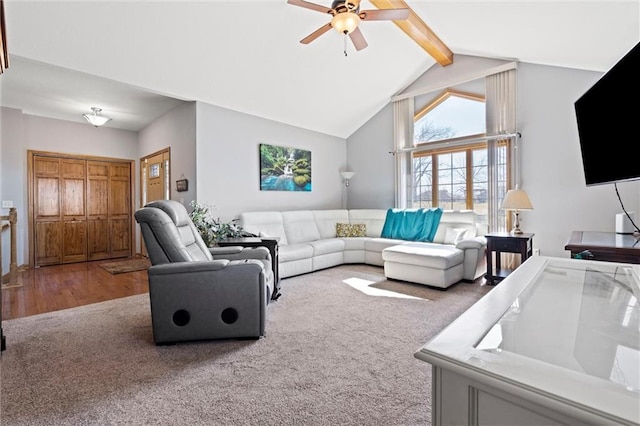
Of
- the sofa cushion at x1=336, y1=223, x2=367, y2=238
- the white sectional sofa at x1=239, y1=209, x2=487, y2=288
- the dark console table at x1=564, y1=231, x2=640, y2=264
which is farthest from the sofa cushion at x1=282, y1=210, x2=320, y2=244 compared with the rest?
the dark console table at x1=564, y1=231, x2=640, y2=264

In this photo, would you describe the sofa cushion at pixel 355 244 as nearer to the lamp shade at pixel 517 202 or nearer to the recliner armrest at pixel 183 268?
the lamp shade at pixel 517 202

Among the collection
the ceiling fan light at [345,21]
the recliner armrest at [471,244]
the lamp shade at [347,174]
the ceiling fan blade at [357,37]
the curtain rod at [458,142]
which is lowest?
the recliner armrest at [471,244]

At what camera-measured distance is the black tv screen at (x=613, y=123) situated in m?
1.51

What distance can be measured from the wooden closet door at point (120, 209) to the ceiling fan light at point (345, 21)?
5.51 meters

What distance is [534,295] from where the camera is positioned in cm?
109

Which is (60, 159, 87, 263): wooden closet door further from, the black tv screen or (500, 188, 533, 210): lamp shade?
the black tv screen

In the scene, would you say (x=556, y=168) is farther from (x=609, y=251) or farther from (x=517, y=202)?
(x=609, y=251)

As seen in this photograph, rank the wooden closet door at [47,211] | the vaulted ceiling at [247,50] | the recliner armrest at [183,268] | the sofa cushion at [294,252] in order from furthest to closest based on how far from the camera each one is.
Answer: the wooden closet door at [47,211] < the sofa cushion at [294,252] < the vaulted ceiling at [247,50] < the recliner armrest at [183,268]

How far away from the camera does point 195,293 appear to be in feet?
7.49

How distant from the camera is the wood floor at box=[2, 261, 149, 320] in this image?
3238 mm

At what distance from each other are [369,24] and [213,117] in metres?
2.43

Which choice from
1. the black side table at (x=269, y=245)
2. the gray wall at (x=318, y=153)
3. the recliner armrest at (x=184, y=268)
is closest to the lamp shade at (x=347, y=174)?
the gray wall at (x=318, y=153)

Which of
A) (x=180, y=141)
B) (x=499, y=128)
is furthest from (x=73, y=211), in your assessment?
(x=499, y=128)

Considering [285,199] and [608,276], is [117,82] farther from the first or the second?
[608,276]
